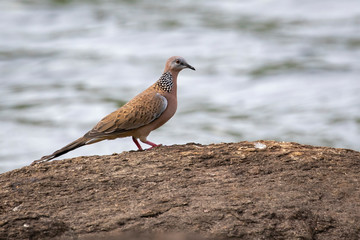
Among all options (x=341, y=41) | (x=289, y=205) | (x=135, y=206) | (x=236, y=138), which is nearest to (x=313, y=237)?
(x=289, y=205)

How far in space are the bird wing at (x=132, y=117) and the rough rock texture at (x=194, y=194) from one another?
2.33 feet

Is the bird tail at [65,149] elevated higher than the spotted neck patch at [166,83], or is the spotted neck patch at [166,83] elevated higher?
the spotted neck patch at [166,83]

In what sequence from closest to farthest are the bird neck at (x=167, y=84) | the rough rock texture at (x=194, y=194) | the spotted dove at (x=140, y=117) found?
the rough rock texture at (x=194, y=194) → the spotted dove at (x=140, y=117) → the bird neck at (x=167, y=84)

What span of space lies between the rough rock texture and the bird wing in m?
0.71

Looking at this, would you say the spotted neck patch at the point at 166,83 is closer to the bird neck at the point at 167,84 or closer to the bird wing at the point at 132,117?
the bird neck at the point at 167,84

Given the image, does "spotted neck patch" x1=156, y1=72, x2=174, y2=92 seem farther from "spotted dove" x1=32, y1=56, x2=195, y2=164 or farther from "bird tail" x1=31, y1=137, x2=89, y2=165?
"bird tail" x1=31, y1=137, x2=89, y2=165

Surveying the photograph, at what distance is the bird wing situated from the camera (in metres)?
8.05

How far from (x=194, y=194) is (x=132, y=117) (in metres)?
1.94

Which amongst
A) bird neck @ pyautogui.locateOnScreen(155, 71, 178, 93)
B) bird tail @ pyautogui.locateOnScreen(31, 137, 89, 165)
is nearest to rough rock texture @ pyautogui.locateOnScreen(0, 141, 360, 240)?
bird tail @ pyautogui.locateOnScreen(31, 137, 89, 165)

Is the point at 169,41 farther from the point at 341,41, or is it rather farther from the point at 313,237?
the point at 313,237

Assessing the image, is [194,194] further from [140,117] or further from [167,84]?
[167,84]

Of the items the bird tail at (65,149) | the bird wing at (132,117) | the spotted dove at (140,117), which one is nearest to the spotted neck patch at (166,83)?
the spotted dove at (140,117)

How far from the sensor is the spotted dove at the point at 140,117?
26.3ft

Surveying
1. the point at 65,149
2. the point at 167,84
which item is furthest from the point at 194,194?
Answer: the point at 167,84
